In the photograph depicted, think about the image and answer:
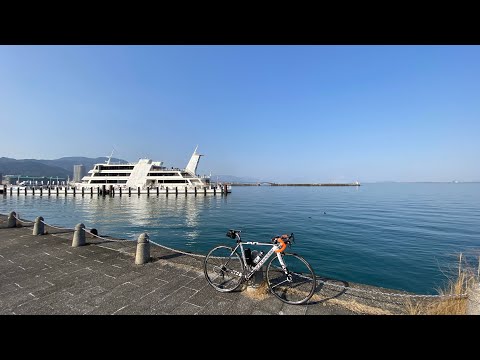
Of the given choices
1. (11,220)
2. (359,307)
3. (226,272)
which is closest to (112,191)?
(11,220)

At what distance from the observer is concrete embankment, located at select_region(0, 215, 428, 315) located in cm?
340

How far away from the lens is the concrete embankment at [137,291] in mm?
3396

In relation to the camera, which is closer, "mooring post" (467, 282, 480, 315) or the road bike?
"mooring post" (467, 282, 480, 315)

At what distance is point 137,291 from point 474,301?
17.8ft

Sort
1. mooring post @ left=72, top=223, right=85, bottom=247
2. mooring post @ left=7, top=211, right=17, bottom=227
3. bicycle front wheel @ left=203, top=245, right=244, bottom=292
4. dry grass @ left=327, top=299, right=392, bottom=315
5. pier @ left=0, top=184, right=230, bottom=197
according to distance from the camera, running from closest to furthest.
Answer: dry grass @ left=327, top=299, right=392, bottom=315 < bicycle front wheel @ left=203, top=245, right=244, bottom=292 < mooring post @ left=72, top=223, right=85, bottom=247 < mooring post @ left=7, top=211, right=17, bottom=227 < pier @ left=0, top=184, right=230, bottom=197

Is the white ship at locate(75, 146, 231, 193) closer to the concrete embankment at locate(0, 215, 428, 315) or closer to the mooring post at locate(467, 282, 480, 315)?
the concrete embankment at locate(0, 215, 428, 315)

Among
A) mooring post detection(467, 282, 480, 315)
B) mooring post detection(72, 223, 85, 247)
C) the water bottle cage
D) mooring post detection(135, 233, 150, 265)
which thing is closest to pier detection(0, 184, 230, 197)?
mooring post detection(72, 223, 85, 247)

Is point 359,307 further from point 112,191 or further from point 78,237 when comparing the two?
point 112,191

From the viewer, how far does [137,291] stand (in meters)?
4.05

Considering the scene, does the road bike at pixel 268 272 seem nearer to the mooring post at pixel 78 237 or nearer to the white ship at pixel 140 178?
the mooring post at pixel 78 237

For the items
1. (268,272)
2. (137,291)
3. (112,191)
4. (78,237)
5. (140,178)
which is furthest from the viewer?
(140,178)

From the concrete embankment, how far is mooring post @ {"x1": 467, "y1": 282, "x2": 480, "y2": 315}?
2.70ft

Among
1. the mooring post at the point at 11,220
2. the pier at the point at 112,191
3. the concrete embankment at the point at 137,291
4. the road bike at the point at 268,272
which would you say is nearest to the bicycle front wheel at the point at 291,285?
the road bike at the point at 268,272

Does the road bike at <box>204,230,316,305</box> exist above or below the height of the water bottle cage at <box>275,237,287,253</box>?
below
